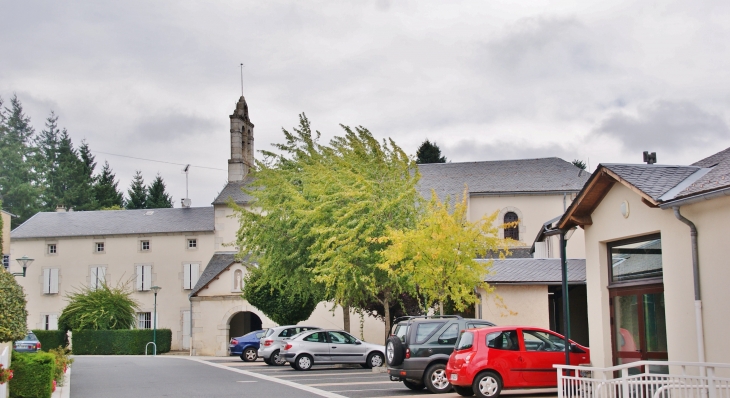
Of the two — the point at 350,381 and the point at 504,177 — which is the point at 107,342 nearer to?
the point at 504,177

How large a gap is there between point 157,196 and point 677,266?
71.1m

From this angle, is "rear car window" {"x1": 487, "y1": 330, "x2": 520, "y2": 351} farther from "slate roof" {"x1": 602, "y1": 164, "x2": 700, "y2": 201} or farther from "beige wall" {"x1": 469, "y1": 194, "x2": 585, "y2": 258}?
"beige wall" {"x1": 469, "y1": 194, "x2": 585, "y2": 258}

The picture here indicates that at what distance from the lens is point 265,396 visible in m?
16.5

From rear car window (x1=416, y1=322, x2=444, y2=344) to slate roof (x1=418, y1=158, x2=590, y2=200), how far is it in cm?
2340

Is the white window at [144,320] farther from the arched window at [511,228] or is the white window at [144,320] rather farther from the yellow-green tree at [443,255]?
the yellow-green tree at [443,255]

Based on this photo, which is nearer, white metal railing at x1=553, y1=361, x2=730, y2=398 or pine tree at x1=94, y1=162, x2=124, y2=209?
white metal railing at x1=553, y1=361, x2=730, y2=398

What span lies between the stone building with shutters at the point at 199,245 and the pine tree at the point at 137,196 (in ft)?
78.8

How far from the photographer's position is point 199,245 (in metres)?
49.2

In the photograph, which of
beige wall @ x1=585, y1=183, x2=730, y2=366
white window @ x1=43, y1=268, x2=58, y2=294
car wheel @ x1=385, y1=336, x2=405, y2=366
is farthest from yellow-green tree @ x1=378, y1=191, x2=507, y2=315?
white window @ x1=43, y1=268, x2=58, y2=294

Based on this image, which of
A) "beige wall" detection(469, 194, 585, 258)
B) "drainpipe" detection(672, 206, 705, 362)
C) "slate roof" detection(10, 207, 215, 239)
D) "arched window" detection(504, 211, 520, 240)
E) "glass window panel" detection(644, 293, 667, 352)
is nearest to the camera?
"drainpipe" detection(672, 206, 705, 362)

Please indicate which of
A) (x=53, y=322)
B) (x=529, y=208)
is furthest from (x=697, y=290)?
(x=53, y=322)

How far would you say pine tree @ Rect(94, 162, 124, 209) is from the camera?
248 ft

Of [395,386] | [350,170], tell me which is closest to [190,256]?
[350,170]

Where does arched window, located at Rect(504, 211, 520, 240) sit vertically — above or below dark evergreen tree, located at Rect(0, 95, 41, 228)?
below
